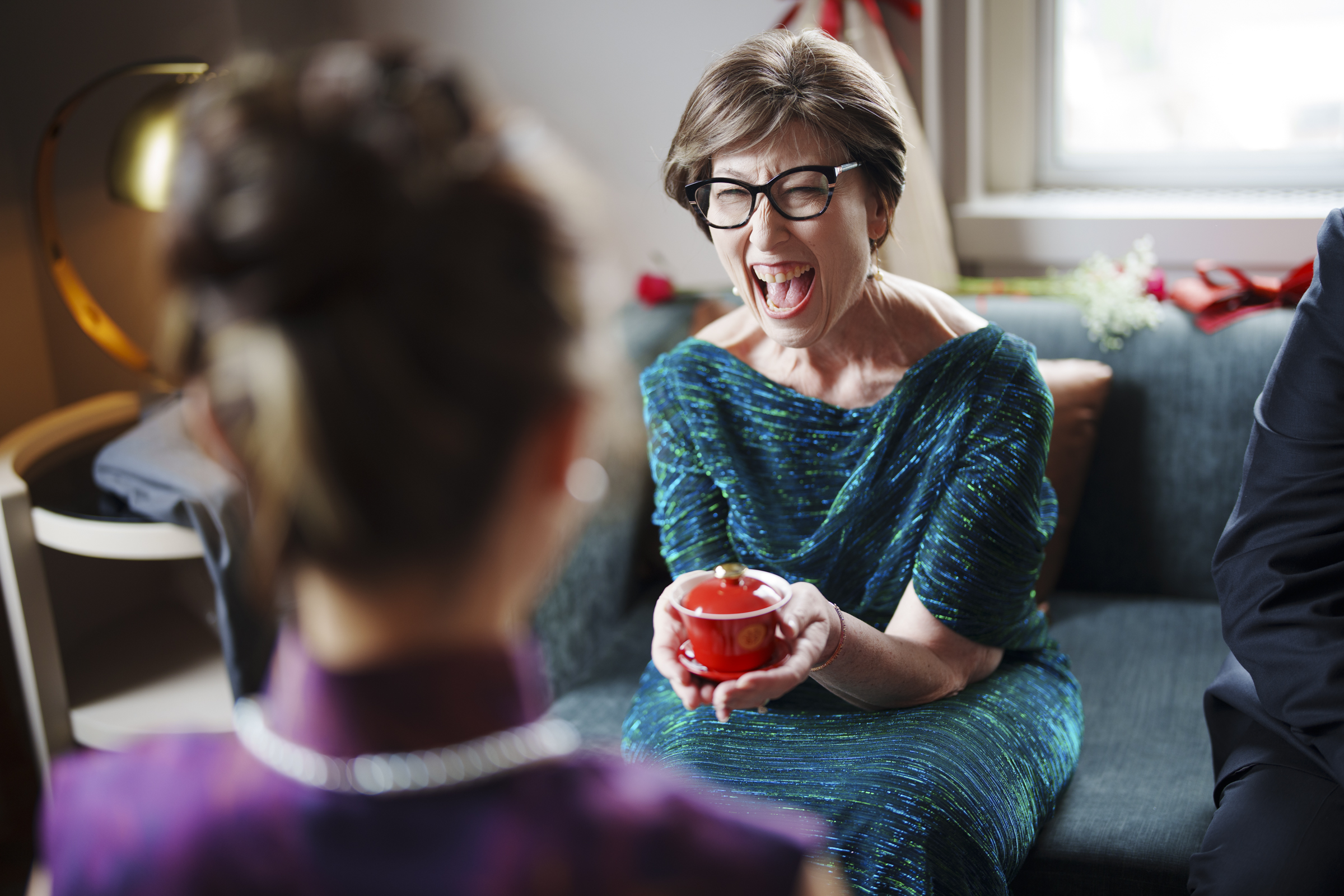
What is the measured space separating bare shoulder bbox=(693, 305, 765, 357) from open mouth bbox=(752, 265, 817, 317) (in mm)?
143

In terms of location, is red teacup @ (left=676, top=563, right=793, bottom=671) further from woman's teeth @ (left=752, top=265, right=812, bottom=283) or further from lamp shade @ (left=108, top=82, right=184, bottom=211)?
lamp shade @ (left=108, top=82, right=184, bottom=211)

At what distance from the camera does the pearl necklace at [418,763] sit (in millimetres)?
579

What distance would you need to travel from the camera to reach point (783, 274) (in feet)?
4.67

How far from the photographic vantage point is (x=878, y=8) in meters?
2.26

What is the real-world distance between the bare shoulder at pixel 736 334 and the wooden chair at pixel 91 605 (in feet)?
2.98

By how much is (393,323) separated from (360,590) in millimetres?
138

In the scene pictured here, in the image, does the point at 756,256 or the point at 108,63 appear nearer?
the point at 756,256

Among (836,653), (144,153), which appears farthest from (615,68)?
(836,653)

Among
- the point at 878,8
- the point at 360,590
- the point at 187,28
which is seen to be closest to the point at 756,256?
the point at 360,590

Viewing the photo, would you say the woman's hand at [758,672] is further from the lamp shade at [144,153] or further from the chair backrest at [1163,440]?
the lamp shade at [144,153]

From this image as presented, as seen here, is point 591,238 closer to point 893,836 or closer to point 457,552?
point 457,552

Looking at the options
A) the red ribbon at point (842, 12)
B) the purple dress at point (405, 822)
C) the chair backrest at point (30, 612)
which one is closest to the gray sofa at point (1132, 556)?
the red ribbon at point (842, 12)

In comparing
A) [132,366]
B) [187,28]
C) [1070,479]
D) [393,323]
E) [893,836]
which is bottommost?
[893,836]

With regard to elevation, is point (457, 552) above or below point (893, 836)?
above
